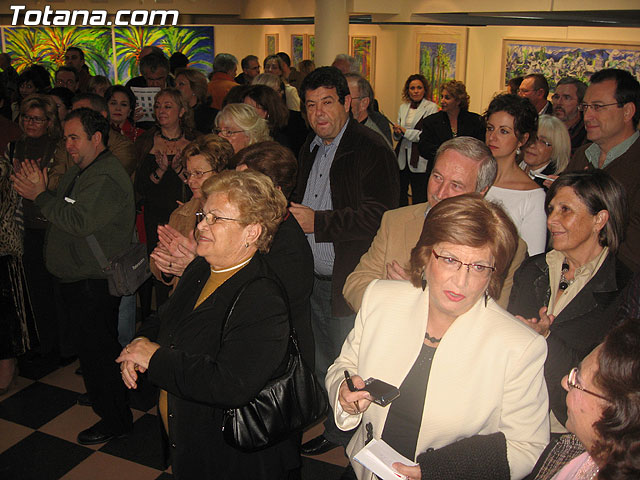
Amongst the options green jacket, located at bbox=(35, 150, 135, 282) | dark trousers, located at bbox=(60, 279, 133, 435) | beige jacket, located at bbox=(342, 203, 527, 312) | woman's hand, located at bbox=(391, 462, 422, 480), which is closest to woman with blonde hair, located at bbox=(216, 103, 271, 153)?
green jacket, located at bbox=(35, 150, 135, 282)

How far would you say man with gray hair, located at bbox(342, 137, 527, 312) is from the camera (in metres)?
2.43

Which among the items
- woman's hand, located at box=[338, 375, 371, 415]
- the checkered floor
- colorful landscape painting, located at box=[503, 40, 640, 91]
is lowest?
the checkered floor

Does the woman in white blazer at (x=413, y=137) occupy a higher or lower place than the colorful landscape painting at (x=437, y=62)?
lower

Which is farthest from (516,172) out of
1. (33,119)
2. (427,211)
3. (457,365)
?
(33,119)

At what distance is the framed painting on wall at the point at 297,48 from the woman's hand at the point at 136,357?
11572mm

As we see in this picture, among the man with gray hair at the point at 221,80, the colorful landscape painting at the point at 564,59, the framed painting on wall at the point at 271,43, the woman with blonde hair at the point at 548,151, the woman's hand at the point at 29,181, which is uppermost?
the framed painting on wall at the point at 271,43

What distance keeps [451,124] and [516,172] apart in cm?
301

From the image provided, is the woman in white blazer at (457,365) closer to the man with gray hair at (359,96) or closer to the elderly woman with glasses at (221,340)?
the elderly woman with glasses at (221,340)

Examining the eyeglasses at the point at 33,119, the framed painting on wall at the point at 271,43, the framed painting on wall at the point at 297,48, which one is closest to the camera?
the eyeglasses at the point at 33,119

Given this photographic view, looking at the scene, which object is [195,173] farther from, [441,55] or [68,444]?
[441,55]

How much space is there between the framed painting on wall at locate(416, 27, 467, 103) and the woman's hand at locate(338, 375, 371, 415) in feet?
28.1

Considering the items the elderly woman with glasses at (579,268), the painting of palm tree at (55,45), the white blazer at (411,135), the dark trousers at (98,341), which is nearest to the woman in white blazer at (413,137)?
the white blazer at (411,135)

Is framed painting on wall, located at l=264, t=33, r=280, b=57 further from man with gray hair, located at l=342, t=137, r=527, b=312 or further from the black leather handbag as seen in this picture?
the black leather handbag

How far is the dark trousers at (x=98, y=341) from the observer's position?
3.40 metres
